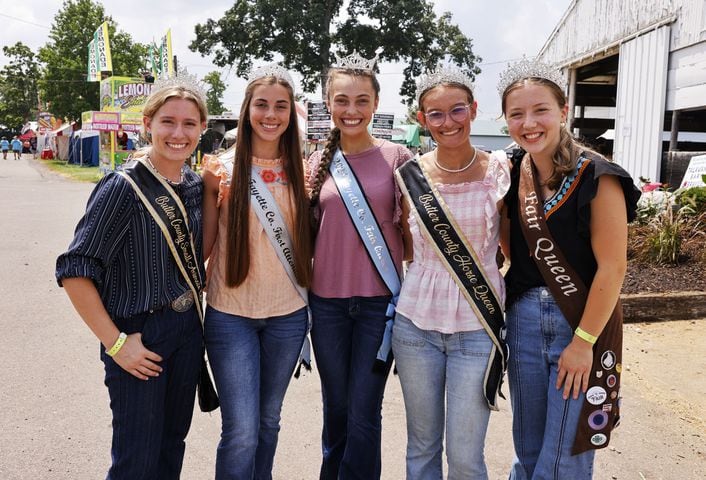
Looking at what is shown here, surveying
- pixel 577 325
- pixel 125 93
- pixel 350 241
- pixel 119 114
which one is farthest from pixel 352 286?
pixel 125 93

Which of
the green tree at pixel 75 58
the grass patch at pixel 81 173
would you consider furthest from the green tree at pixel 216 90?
the grass patch at pixel 81 173

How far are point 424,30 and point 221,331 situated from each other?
3189 centimetres

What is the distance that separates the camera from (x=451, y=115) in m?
2.52

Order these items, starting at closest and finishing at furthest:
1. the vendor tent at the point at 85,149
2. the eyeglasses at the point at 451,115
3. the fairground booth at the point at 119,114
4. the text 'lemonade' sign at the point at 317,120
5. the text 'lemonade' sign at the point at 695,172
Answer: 1. the eyeglasses at the point at 451,115
2. the text 'lemonade' sign at the point at 695,172
3. the text 'lemonade' sign at the point at 317,120
4. the fairground booth at the point at 119,114
5. the vendor tent at the point at 85,149

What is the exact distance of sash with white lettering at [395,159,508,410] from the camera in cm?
238

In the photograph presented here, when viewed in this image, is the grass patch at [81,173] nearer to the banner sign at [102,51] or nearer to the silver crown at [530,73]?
the banner sign at [102,51]

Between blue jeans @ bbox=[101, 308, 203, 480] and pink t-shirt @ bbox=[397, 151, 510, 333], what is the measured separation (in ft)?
3.03

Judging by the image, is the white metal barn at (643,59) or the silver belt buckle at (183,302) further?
the white metal barn at (643,59)

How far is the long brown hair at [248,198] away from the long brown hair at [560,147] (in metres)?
0.97

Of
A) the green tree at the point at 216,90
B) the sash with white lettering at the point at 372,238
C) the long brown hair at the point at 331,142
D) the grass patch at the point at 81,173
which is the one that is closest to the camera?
the sash with white lettering at the point at 372,238

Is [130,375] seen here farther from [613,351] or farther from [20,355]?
[20,355]

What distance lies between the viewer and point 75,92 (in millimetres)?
44594

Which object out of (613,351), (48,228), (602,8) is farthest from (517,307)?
(48,228)

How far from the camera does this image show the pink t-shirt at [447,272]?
2.40m
